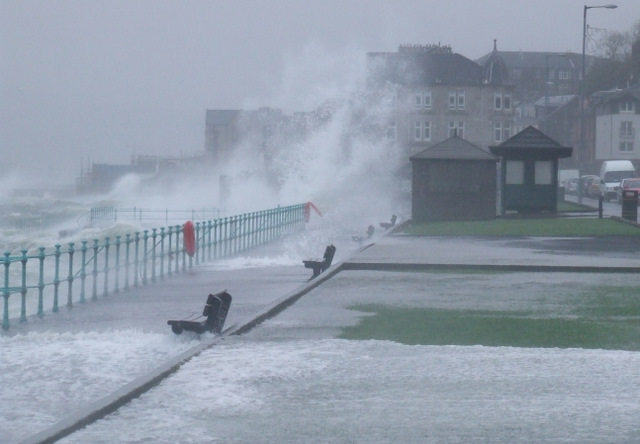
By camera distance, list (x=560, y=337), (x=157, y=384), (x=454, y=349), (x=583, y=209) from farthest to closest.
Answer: (x=583, y=209), (x=560, y=337), (x=454, y=349), (x=157, y=384)

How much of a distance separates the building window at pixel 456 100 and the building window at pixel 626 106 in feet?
61.0

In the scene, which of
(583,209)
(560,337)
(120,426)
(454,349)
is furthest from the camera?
(583,209)

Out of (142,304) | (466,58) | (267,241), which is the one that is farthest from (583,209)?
(466,58)

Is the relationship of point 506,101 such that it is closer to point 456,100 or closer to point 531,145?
point 456,100

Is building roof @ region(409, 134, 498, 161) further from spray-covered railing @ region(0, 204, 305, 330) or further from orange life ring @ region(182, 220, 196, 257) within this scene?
orange life ring @ region(182, 220, 196, 257)

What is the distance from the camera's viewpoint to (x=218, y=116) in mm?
115562

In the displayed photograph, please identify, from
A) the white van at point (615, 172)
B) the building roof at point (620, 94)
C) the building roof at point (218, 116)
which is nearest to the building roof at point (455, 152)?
the white van at point (615, 172)

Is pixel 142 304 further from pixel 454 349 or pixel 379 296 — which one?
pixel 454 349

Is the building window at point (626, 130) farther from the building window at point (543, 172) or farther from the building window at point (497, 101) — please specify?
the building window at point (543, 172)

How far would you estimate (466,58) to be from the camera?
9156 cm

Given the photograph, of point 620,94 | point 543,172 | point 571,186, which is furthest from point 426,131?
point 543,172

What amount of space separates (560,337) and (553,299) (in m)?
3.64

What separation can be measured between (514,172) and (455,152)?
2.30m

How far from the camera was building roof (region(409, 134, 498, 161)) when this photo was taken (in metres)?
38.9
